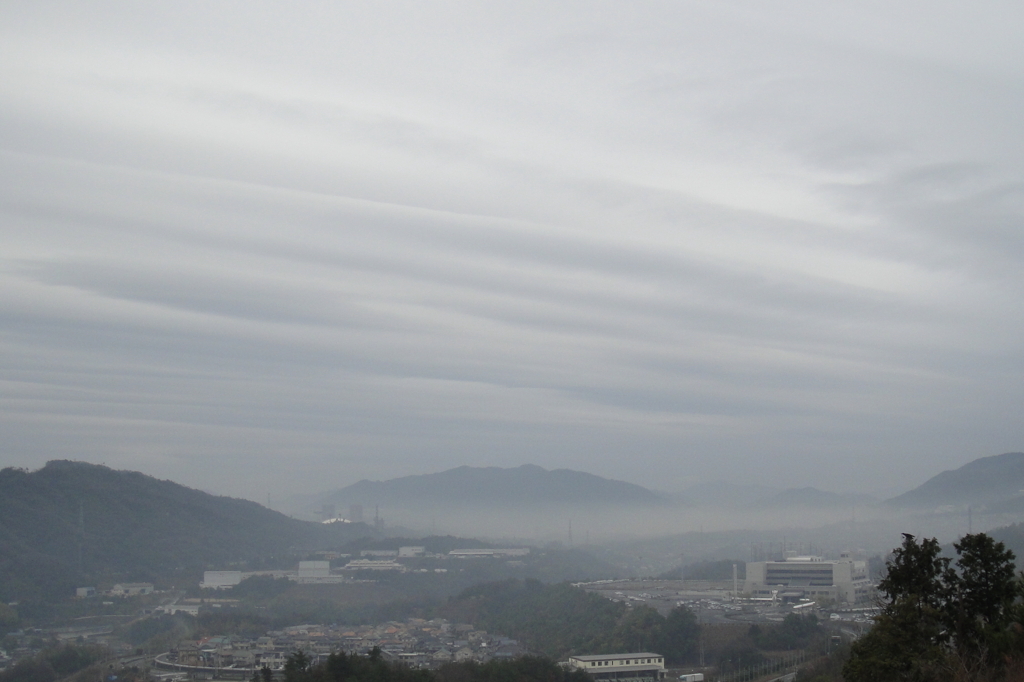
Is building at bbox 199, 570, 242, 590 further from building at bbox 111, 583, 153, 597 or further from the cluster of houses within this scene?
the cluster of houses

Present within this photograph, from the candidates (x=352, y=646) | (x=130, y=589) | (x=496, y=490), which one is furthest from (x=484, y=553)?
(x=496, y=490)

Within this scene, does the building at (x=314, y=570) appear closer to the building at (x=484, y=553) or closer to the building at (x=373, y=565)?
the building at (x=373, y=565)

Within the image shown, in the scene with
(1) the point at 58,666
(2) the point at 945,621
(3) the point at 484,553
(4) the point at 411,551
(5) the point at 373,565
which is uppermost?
(2) the point at 945,621

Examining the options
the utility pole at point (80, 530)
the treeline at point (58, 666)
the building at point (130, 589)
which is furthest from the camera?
the utility pole at point (80, 530)

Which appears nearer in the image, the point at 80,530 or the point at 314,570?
the point at 314,570

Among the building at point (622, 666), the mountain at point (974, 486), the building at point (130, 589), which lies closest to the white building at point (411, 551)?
the building at point (130, 589)

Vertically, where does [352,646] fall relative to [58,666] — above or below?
above

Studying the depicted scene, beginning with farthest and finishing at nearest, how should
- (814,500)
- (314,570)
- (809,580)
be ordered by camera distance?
(814,500), (314,570), (809,580)

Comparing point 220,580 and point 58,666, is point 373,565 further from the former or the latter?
point 58,666
